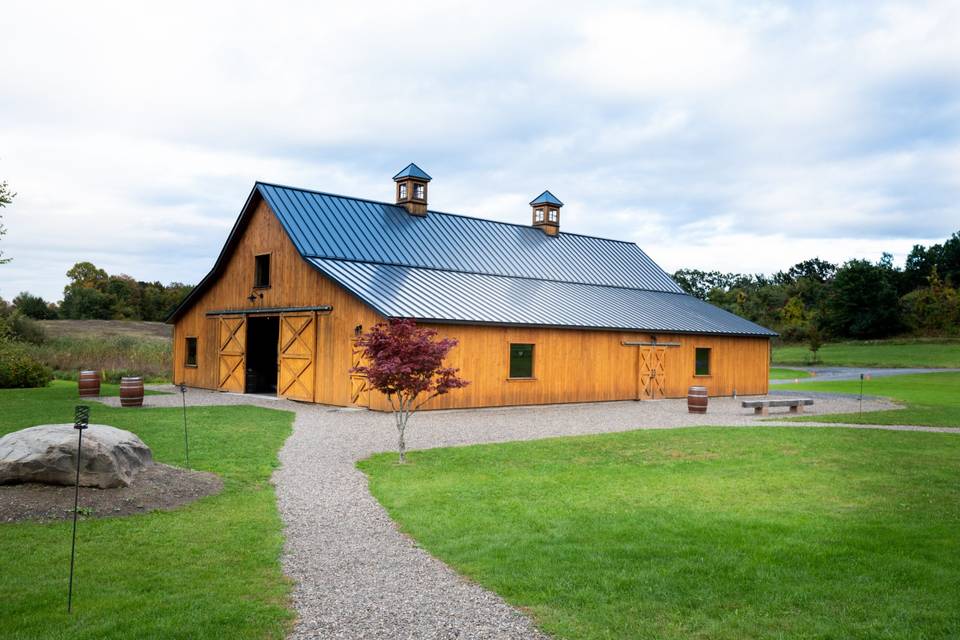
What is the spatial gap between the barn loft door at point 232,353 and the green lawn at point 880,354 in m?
43.4

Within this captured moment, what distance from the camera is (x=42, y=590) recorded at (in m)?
6.23

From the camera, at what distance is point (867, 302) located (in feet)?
246

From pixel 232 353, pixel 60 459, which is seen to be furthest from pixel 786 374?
pixel 60 459

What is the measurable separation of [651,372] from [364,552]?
2110cm

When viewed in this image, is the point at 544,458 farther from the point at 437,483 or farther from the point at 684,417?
the point at 684,417

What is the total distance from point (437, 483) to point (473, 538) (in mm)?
3032

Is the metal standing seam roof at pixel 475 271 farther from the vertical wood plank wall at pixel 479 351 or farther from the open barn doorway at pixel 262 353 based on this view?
the open barn doorway at pixel 262 353

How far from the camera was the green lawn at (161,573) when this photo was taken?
5.58m

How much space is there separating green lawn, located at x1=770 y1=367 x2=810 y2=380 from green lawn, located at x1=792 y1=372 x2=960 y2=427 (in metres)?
4.59

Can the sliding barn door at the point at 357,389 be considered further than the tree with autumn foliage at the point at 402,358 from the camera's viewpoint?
Yes

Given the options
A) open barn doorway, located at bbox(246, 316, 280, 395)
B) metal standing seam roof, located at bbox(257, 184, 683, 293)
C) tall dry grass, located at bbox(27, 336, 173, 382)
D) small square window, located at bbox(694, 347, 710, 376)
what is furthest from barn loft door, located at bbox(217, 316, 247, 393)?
small square window, located at bbox(694, 347, 710, 376)

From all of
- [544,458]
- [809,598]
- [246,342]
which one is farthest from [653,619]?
[246,342]

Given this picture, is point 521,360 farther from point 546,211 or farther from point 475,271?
point 546,211

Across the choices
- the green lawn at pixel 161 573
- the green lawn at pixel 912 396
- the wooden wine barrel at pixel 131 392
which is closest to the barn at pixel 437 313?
the wooden wine barrel at pixel 131 392
